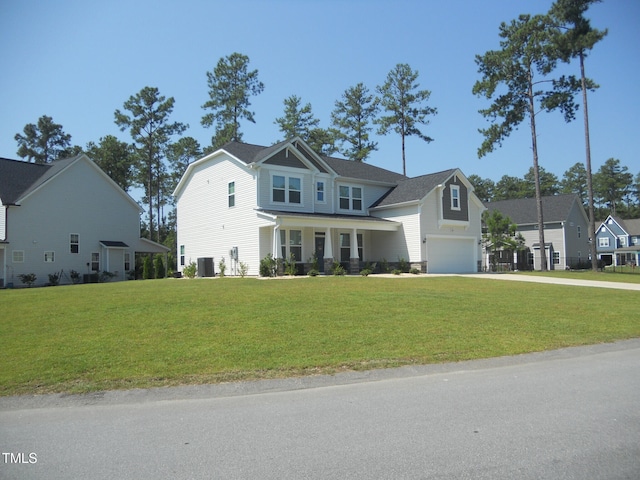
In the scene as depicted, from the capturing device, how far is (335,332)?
964cm

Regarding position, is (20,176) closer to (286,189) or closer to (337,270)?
(286,189)

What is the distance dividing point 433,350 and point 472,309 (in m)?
4.51

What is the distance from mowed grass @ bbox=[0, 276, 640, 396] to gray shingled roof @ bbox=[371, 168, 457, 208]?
46.6 ft

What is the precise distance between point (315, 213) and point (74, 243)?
54.4 feet

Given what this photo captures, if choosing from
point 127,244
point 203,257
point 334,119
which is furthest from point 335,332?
point 334,119

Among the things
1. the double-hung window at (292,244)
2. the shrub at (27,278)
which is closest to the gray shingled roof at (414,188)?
the double-hung window at (292,244)

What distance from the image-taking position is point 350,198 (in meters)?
30.8

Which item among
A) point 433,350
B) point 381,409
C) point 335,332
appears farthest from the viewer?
point 335,332

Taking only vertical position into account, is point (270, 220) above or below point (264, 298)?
above

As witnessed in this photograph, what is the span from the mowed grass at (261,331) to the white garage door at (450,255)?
1336cm

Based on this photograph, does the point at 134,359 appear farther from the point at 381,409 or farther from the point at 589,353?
the point at 589,353

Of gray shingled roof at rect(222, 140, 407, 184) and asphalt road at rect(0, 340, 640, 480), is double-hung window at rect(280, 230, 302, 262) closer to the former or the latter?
gray shingled roof at rect(222, 140, 407, 184)

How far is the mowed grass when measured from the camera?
7.26 metres

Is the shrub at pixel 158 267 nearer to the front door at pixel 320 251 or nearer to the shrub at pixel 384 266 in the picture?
the front door at pixel 320 251
